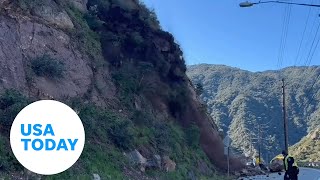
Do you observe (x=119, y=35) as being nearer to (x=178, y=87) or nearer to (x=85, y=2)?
(x=85, y=2)

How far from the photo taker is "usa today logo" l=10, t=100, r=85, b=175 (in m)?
3.77

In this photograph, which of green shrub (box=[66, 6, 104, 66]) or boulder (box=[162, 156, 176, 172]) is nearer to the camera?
boulder (box=[162, 156, 176, 172])

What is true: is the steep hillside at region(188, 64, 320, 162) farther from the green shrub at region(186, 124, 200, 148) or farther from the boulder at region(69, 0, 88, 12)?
the boulder at region(69, 0, 88, 12)

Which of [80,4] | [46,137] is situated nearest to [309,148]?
[80,4]

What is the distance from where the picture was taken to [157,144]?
1898 centimetres

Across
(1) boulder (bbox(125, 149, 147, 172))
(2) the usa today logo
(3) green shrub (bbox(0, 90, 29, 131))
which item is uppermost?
(3) green shrub (bbox(0, 90, 29, 131))

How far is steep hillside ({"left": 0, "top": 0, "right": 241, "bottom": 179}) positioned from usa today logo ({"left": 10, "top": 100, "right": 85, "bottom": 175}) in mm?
5988

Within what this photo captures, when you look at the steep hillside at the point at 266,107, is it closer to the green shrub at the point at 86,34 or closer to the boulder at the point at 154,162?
the green shrub at the point at 86,34

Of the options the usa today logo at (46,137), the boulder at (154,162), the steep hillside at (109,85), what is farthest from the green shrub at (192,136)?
the usa today logo at (46,137)

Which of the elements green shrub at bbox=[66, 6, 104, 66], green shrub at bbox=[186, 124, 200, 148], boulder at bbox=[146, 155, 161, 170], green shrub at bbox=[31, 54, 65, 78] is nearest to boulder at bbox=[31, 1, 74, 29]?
green shrub at bbox=[66, 6, 104, 66]

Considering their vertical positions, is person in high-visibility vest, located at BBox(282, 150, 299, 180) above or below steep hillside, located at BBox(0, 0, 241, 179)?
below

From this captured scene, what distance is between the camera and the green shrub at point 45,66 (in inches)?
616

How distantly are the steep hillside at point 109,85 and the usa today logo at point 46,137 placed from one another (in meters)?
5.99

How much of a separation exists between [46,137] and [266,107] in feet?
349
